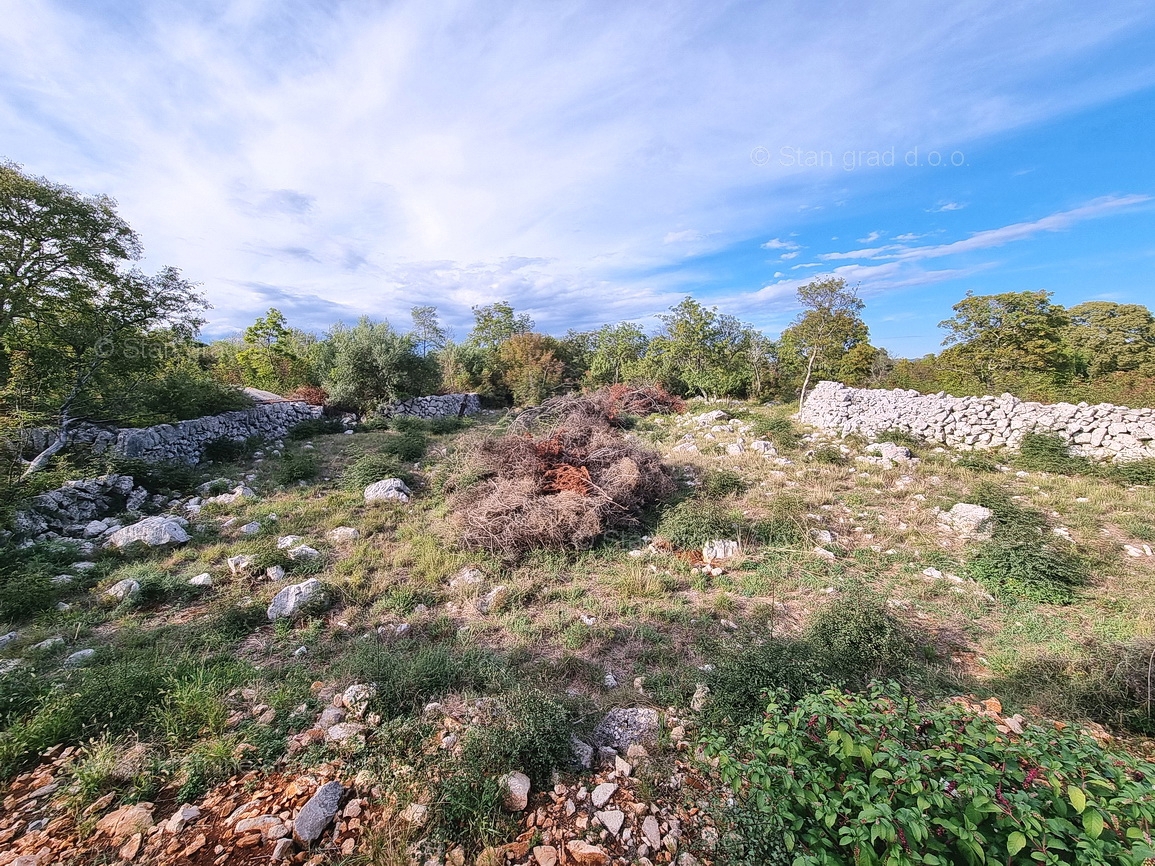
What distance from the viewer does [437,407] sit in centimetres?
1734

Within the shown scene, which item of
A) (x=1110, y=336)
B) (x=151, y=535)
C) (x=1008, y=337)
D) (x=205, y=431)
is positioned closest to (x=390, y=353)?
(x=205, y=431)

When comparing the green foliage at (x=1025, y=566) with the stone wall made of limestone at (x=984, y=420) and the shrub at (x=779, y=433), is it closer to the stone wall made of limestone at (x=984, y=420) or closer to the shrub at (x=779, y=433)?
the shrub at (x=779, y=433)

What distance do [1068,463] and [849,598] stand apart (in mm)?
7515

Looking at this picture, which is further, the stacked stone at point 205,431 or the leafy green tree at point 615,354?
the leafy green tree at point 615,354

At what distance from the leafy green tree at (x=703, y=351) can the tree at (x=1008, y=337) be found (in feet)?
22.2

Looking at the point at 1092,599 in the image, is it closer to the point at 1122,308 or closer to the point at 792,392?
the point at 792,392

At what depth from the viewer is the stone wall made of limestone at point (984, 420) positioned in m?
8.06

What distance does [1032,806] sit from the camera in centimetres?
149

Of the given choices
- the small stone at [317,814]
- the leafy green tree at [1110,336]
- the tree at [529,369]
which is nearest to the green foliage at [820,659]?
the small stone at [317,814]

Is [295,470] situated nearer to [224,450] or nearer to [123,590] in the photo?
[224,450]

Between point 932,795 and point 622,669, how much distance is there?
7.85 ft

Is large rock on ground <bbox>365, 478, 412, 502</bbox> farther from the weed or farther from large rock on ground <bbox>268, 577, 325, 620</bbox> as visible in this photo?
large rock on ground <bbox>268, 577, 325, 620</bbox>

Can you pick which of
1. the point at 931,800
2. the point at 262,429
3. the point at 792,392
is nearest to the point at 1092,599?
the point at 931,800

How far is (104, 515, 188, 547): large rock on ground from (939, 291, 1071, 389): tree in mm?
18033
